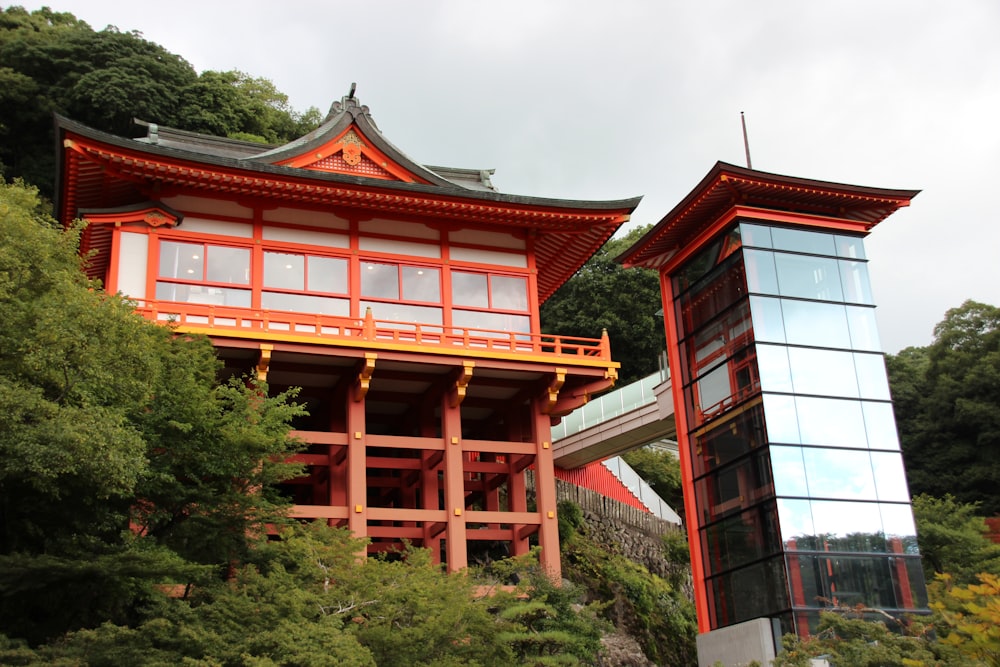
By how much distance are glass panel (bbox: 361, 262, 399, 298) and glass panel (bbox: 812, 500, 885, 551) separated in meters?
10.5

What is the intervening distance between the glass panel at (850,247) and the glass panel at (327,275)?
37.5 feet

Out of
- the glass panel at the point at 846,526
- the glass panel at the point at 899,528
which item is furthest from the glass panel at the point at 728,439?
the glass panel at the point at 899,528

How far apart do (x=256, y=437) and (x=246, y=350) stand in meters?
5.08

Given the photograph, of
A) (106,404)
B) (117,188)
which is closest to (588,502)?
(117,188)

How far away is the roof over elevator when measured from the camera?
74.3 ft

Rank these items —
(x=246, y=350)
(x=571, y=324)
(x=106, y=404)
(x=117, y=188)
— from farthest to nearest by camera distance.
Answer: (x=571, y=324) < (x=117, y=188) < (x=246, y=350) < (x=106, y=404)

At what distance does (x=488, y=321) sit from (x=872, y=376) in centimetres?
878

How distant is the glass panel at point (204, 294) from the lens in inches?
911

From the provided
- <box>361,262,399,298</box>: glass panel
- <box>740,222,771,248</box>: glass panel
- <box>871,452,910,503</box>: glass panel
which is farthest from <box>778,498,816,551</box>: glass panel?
<box>361,262,399,298</box>: glass panel

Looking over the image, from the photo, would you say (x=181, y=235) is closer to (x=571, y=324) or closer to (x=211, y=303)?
(x=211, y=303)

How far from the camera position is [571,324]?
51188 millimetres

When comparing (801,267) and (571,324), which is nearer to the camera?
(801,267)

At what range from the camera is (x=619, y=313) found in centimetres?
5106

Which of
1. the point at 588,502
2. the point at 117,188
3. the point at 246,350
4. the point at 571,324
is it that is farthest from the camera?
the point at 571,324
